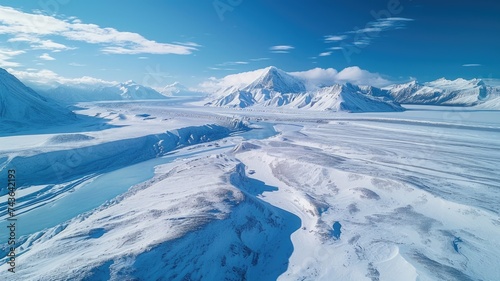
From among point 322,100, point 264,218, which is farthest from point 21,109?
point 322,100

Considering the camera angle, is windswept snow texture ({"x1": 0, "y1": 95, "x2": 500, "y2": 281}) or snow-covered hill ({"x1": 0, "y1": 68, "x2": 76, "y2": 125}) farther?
snow-covered hill ({"x1": 0, "y1": 68, "x2": 76, "y2": 125})

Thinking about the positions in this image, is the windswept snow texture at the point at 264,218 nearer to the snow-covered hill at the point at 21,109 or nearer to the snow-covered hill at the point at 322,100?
the snow-covered hill at the point at 21,109

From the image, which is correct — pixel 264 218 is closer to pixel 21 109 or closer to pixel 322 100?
pixel 21 109

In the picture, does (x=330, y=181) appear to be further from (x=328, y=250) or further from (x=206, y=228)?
(x=206, y=228)

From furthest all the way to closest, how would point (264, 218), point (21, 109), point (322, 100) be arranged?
point (322, 100)
point (21, 109)
point (264, 218)

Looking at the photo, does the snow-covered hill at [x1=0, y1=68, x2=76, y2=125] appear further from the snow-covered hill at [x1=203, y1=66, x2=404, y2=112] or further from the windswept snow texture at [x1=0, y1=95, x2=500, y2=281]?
the snow-covered hill at [x1=203, y1=66, x2=404, y2=112]

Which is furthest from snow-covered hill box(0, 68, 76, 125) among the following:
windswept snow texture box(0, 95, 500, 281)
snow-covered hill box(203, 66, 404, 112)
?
snow-covered hill box(203, 66, 404, 112)

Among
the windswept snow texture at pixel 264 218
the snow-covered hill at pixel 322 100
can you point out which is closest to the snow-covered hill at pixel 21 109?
the windswept snow texture at pixel 264 218
